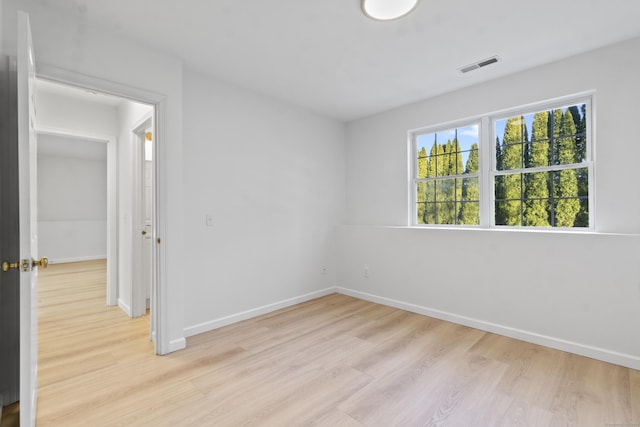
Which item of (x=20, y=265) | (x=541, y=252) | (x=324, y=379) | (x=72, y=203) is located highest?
(x=72, y=203)

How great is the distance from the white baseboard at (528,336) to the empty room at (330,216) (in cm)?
2

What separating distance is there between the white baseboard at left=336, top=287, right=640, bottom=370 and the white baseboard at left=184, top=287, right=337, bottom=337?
878mm

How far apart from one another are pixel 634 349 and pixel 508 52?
2572 millimetres

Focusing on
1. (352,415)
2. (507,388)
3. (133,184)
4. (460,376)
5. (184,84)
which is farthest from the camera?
(133,184)

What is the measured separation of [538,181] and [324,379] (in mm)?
2767

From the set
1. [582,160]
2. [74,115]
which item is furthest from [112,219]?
[582,160]

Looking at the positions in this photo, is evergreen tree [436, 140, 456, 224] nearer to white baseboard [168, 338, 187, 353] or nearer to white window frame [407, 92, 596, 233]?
white window frame [407, 92, 596, 233]

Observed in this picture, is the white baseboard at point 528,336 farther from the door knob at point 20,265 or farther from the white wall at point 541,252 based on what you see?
the door knob at point 20,265

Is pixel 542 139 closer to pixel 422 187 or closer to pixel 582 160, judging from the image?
pixel 582 160

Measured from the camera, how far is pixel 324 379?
2172 millimetres

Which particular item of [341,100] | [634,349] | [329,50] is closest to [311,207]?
[341,100]

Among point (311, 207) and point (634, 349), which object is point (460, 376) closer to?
point (634, 349)

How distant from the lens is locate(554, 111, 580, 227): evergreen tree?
9.14 feet

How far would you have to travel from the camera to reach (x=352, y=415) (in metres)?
1.79
